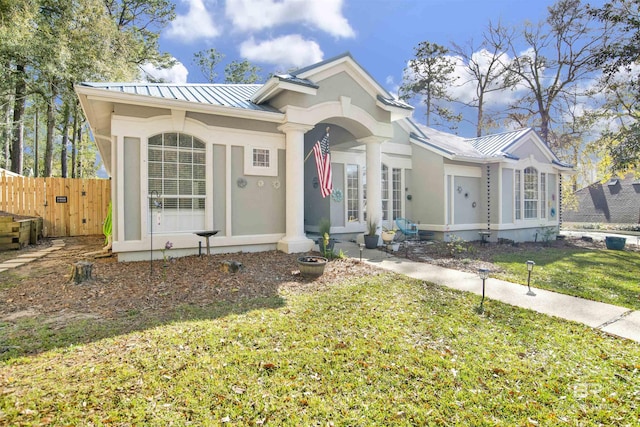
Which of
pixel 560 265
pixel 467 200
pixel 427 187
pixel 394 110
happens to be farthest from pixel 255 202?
pixel 467 200

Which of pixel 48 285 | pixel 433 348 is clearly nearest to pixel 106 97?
pixel 48 285

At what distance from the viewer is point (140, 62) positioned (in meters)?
20.2

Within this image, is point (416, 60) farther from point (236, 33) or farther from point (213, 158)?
point (213, 158)

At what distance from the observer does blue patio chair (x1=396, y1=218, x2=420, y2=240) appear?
12316 mm

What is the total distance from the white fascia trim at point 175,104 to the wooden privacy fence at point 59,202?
8.61 m

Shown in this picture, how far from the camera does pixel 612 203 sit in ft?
96.9

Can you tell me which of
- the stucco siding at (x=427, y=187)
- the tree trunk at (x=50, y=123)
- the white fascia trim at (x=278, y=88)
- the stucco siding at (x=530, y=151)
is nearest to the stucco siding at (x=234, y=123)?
the white fascia trim at (x=278, y=88)

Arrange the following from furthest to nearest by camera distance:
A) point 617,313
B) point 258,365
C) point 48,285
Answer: point 48,285 → point 617,313 → point 258,365

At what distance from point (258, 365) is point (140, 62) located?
2297cm

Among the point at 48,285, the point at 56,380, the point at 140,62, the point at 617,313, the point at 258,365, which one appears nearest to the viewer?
the point at 56,380

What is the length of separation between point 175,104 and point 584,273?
10869 millimetres

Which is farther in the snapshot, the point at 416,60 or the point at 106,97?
the point at 416,60

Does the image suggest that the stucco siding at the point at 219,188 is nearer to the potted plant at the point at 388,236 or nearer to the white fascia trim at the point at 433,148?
the potted plant at the point at 388,236

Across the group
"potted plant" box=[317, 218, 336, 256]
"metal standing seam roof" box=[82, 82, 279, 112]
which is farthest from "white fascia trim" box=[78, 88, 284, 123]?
"potted plant" box=[317, 218, 336, 256]
